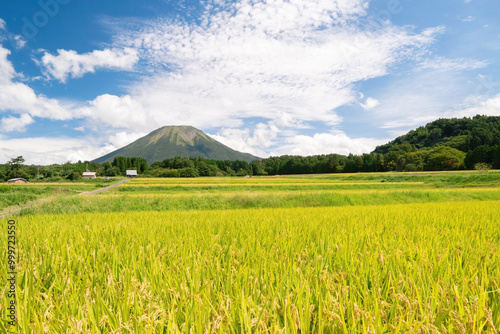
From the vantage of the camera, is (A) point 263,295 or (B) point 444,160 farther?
(B) point 444,160

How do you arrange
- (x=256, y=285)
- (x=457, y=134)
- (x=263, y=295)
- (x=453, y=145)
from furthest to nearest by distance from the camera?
(x=457, y=134)
(x=453, y=145)
(x=256, y=285)
(x=263, y=295)

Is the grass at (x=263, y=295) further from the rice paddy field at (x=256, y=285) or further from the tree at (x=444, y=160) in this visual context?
the tree at (x=444, y=160)

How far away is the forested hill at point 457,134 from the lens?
11162 cm

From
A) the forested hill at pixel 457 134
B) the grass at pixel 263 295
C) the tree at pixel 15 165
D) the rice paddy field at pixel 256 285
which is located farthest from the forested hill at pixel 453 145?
the tree at pixel 15 165

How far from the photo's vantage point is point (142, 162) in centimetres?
18838

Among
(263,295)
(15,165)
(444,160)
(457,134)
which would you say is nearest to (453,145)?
(444,160)

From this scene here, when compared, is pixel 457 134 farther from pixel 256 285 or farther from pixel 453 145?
pixel 256 285

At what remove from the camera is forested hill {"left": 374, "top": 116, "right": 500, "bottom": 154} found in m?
112

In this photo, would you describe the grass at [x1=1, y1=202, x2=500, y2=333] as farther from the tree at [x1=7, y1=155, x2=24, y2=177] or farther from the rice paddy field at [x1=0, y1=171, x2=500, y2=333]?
the tree at [x1=7, y1=155, x2=24, y2=177]

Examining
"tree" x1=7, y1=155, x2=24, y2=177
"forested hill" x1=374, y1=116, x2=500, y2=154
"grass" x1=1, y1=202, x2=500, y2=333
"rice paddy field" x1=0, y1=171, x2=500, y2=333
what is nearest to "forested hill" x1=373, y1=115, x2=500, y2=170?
"forested hill" x1=374, y1=116, x2=500, y2=154

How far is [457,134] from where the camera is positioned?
13912 centimetres

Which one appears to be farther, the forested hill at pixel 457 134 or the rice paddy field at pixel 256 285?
the forested hill at pixel 457 134

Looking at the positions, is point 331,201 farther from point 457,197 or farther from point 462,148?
point 462,148

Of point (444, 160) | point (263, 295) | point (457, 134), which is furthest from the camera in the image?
point (457, 134)
